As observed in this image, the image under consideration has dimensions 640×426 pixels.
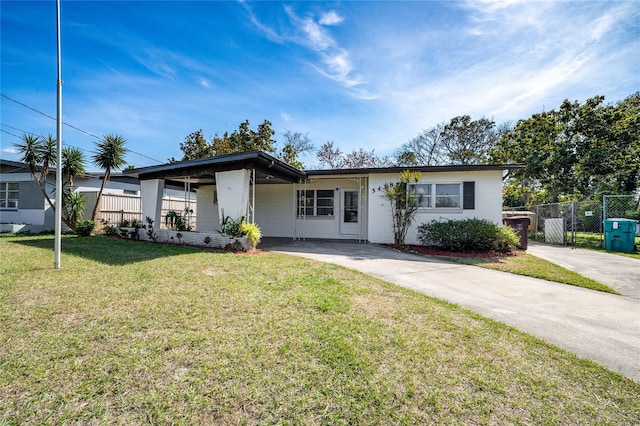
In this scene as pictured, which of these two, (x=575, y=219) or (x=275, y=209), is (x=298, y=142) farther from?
(x=575, y=219)

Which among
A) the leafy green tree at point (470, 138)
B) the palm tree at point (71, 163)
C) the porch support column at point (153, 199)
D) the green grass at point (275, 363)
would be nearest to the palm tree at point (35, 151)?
the palm tree at point (71, 163)

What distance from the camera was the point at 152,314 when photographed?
3.37 m

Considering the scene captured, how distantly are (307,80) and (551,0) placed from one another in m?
7.67

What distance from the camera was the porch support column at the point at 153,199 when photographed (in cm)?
1068

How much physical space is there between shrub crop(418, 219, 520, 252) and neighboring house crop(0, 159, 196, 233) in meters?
11.1

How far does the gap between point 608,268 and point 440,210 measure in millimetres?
4612

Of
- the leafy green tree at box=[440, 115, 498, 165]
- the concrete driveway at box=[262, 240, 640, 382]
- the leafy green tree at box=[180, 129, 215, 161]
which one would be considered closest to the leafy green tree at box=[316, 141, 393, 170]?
the leafy green tree at box=[440, 115, 498, 165]

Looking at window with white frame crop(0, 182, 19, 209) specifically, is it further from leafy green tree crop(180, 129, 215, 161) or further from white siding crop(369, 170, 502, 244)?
white siding crop(369, 170, 502, 244)

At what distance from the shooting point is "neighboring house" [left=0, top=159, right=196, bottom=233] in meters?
13.4

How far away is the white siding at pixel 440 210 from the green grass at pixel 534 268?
6.52ft

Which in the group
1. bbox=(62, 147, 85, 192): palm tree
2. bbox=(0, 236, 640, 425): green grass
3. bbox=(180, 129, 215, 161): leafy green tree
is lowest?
bbox=(0, 236, 640, 425): green grass

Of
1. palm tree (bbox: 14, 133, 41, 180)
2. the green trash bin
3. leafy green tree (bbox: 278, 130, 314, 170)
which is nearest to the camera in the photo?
the green trash bin

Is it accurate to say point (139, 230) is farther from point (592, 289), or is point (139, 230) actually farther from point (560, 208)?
point (560, 208)

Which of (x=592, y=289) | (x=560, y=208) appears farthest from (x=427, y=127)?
(x=592, y=289)
